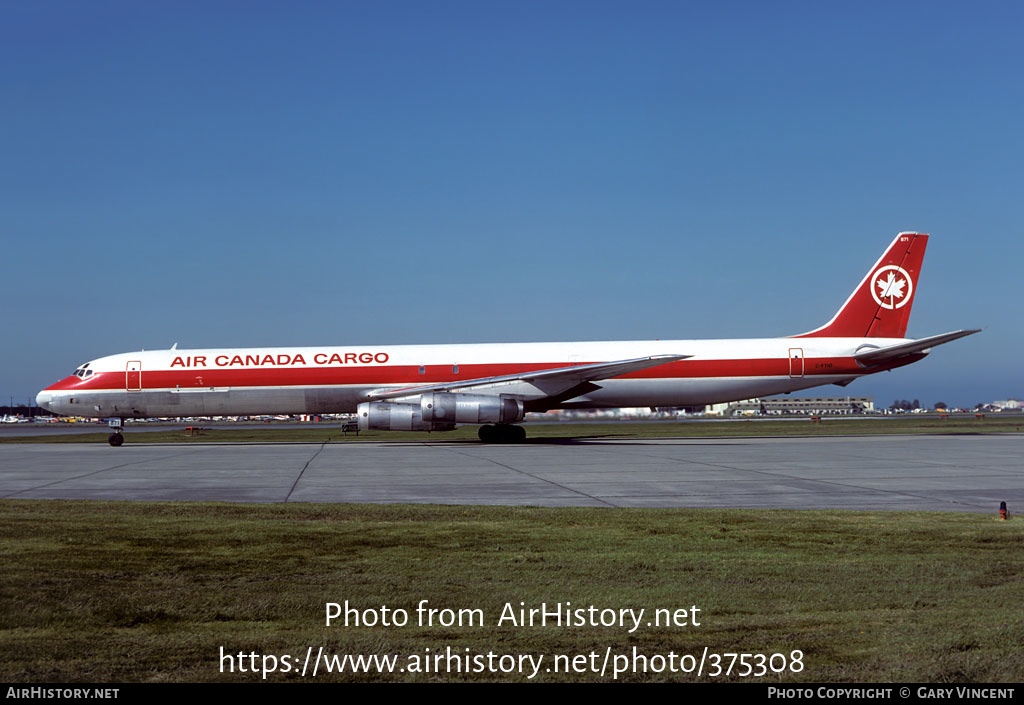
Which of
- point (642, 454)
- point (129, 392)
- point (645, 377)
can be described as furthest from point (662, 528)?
point (129, 392)

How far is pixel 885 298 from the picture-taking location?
33.8 meters

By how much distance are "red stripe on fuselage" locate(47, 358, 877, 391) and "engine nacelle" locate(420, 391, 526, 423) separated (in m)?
2.48

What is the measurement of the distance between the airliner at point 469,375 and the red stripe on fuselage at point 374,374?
0.13ft

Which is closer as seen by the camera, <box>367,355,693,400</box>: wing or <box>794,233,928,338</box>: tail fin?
<box>367,355,693,400</box>: wing

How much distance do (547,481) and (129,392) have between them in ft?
73.8

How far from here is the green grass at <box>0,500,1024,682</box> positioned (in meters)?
4.88

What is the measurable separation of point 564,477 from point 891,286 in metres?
23.1

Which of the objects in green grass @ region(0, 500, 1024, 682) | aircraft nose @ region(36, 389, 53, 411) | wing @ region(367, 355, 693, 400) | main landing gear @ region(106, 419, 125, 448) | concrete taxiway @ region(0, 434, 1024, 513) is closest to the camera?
green grass @ region(0, 500, 1024, 682)

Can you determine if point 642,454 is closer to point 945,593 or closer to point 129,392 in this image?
point 945,593

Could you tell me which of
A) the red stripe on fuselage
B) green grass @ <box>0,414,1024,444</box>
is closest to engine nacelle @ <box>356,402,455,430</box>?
the red stripe on fuselage

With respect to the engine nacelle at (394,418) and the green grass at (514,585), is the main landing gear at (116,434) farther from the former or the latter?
the green grass at (514,585)

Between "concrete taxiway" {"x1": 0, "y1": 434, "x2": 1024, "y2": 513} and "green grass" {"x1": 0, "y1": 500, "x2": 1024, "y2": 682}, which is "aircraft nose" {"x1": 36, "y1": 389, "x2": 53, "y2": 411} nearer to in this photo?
"concrete taxiway" {"x1": 0, "y1": 434, "x2": 1024, "y2": 513}

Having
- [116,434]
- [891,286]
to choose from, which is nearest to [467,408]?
[116,434]

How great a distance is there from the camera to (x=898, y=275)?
34000 millimetres
